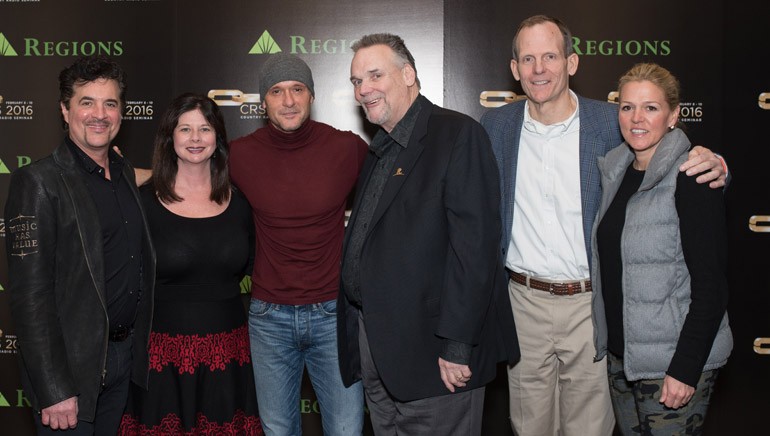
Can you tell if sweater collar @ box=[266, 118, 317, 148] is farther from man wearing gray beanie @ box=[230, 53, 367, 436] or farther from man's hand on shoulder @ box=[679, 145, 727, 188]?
man's hand on shoulder @ box=[679, 145, 727, 188]

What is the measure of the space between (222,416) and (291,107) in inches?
48.6

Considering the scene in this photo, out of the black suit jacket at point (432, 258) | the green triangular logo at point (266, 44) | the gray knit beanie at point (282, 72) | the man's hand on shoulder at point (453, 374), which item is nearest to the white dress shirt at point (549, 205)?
the black suit jacket at point (432, 258)

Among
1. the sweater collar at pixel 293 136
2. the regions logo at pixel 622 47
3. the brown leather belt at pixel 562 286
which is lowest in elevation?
the brown leather belt at pixel 562 286

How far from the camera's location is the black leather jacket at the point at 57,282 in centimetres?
207

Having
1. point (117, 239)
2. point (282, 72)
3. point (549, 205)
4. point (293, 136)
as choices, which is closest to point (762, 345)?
point (549, 205)

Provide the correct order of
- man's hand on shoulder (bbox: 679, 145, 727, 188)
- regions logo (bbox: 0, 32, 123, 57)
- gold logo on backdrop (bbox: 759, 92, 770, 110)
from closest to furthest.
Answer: man's hand on shoulder (bbox: 679, 145, 727, 188), gold logo on backdrop (bbox: 759, 92, 770, 110), regions logo (bbox: 0, 32, 123, 57)

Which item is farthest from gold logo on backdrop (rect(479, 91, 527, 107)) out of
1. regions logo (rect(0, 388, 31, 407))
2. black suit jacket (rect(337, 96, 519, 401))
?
regions logo (rect(0, 388, 31, 407))

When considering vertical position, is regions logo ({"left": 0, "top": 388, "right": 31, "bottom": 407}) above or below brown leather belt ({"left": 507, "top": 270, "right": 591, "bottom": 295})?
below

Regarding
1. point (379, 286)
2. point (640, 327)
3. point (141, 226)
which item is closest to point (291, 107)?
point (141, 226)

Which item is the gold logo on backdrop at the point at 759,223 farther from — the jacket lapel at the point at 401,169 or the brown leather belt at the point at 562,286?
the jacket lapel at the point at 401,169

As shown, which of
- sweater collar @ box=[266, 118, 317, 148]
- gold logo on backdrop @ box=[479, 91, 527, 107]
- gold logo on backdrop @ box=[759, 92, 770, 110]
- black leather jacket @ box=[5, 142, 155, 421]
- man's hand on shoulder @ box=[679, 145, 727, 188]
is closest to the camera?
man's hand on shoulder @ box=[679, 145, 727, 188]

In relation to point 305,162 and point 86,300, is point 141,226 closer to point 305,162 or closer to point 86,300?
point 86,300

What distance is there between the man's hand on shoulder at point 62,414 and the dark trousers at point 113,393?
10 centimetres

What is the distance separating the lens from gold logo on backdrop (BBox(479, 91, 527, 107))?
12.6 ft
